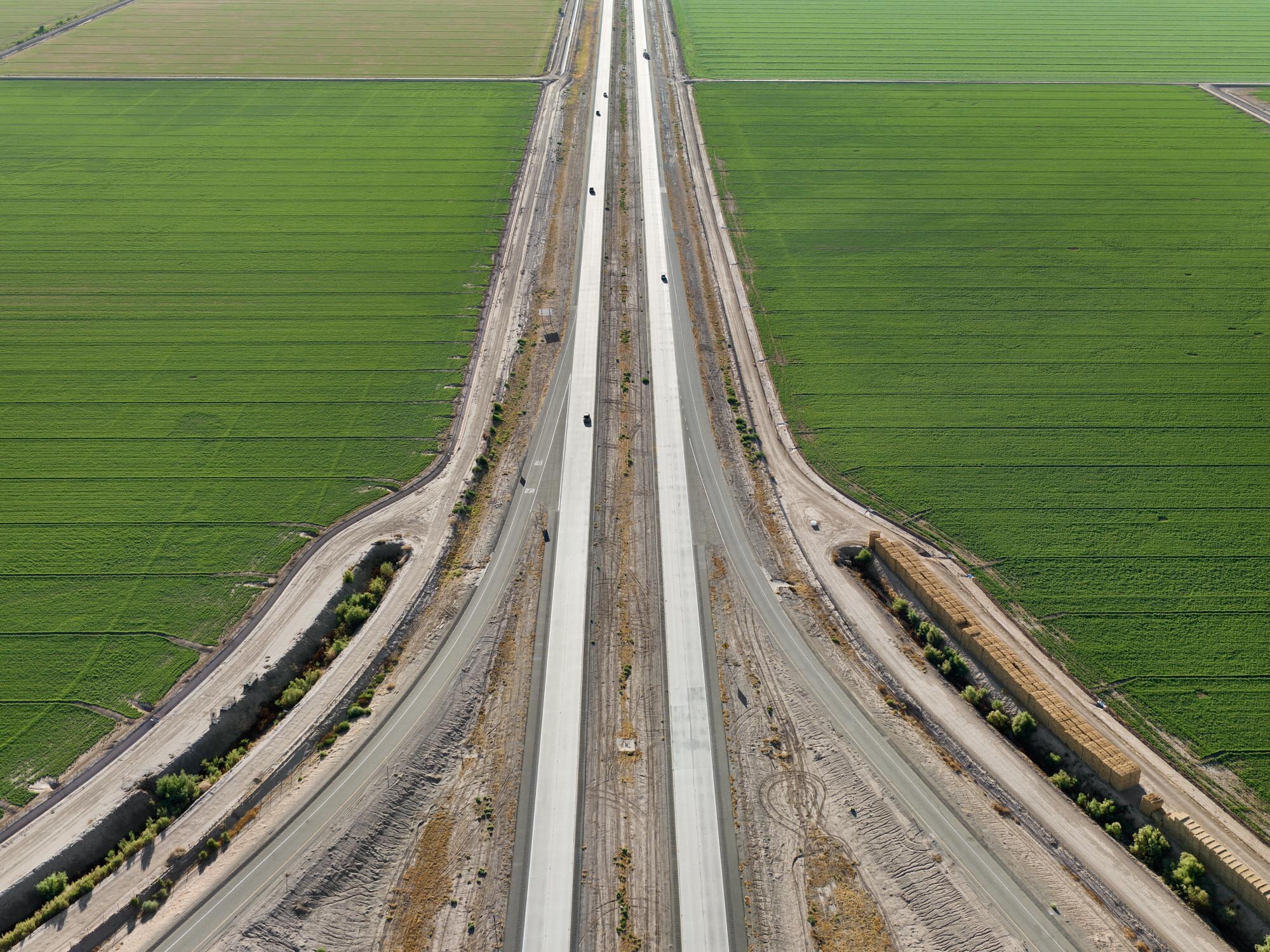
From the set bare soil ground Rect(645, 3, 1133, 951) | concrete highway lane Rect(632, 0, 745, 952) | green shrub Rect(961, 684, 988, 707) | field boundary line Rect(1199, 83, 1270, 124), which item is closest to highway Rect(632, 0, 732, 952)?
concrete highway lane Rect(632, 0, 745, 952)

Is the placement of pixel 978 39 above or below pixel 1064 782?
above

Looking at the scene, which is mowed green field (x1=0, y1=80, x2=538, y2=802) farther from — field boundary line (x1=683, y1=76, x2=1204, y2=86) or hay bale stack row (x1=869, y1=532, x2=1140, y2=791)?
hay bale stack row (x1=869, y1=532, x2=1140, y2=791)

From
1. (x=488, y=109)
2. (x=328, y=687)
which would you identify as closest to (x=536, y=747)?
(x=328, y=687)

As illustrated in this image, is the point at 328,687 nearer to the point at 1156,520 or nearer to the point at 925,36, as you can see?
the point at 1156,520

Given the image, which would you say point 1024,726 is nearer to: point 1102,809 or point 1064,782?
point 1064,782

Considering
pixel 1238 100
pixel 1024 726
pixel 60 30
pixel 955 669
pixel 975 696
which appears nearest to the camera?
pixel 1024 726

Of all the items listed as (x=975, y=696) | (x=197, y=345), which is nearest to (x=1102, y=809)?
(x=975, y=696)
